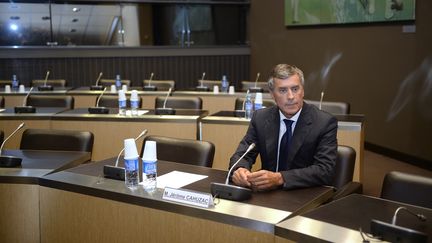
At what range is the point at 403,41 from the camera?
251 inches

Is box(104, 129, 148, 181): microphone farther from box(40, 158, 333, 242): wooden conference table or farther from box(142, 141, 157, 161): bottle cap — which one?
box(142, 141, 157, 161): bottle cap

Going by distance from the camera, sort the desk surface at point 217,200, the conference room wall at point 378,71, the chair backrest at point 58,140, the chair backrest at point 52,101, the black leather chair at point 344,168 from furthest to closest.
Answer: the conference room wall at point 378,71
the chair backrest at point 52,101
the chair backrest at point 58,140
the black leather chair at point 344,168
the desk surface at point 217,200

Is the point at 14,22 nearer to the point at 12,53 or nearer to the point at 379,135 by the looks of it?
the point at 12,53

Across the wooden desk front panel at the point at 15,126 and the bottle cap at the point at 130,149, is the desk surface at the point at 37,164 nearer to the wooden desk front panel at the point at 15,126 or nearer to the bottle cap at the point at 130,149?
the bottle cap at the point at 130,149

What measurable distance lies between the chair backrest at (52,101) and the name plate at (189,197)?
144 inches

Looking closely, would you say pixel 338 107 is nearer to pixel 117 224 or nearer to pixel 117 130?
pixel 117 130

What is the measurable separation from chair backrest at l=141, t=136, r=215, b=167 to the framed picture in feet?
14.1

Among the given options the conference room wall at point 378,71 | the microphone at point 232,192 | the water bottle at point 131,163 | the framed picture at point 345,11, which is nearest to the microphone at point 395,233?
the microphone at point 232,192

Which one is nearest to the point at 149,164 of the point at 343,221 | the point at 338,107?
the point at 343,221

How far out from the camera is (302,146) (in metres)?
2.61

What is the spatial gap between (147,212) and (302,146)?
904mm

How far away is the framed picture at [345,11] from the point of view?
6441 mm

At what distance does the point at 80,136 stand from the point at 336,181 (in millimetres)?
1618

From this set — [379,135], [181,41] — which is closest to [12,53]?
[181,41]
